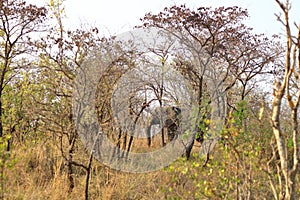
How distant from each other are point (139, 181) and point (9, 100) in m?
3.91

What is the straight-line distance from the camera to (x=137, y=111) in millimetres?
8719

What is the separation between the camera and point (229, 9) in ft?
29.8

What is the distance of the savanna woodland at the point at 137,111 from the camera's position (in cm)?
516

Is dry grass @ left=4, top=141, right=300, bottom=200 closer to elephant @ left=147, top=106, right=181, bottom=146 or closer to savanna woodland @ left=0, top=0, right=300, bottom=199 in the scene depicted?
savanna woodland @ left=0, top=0, right=300, bottom=199

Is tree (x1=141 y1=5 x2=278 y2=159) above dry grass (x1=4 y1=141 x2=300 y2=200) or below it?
above

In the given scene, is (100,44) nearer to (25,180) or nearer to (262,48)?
(25,180)

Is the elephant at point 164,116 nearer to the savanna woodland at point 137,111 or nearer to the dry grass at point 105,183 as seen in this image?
the savanna woodland at point 137,111

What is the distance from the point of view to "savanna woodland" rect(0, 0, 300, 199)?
516 centimetres

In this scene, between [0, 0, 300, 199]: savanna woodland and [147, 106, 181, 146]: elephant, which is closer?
[0, 0, 300, 199]: savanna woodland

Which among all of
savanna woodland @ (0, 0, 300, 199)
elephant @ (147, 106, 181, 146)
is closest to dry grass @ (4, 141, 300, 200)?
savanna woodland @ (0, 0, 300, 199)

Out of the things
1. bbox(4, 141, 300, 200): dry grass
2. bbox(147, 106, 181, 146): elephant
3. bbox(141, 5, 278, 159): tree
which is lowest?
bbox(4, 141, 300, 200): dry grass

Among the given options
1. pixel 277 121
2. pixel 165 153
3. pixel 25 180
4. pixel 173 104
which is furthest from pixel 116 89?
pixel 277 121

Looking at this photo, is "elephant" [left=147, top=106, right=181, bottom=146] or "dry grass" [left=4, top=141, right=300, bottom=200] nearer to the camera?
"dry grass" [left=4, top=141, right=300, bottom=200]


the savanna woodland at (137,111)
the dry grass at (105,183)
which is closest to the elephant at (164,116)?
the savanna woodland at (137,111)
